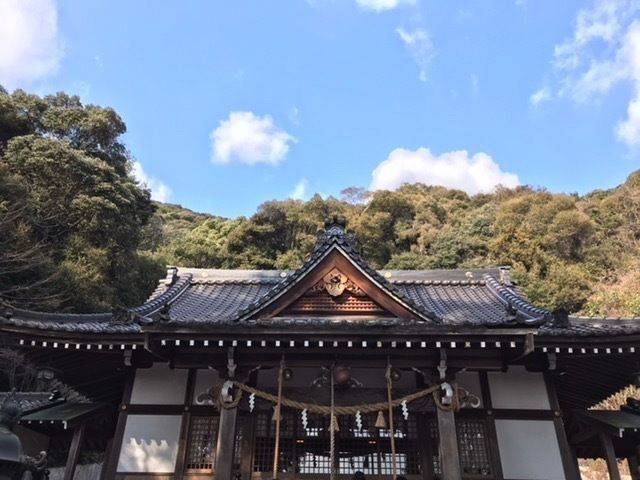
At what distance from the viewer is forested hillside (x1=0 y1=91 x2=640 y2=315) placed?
22594 millimetres

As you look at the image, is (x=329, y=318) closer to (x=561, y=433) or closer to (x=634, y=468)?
(x=561, y=433)

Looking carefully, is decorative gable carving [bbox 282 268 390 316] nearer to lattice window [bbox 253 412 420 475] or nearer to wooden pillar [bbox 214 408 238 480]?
lattice window [bbox 253 412 420 475]

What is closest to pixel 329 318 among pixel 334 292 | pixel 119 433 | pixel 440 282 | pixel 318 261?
pixel 334 292

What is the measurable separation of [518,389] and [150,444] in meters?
6.79

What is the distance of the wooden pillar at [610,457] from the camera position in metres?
8.10

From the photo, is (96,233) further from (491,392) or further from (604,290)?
(604,290)

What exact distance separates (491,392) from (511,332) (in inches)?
75.5

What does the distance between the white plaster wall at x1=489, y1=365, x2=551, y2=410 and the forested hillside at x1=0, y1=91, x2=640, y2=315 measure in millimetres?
5202

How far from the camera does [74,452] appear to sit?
8.64 meters

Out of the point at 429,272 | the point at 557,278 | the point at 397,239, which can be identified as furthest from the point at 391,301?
the point at 397,239

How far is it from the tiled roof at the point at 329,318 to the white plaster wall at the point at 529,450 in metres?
1.88

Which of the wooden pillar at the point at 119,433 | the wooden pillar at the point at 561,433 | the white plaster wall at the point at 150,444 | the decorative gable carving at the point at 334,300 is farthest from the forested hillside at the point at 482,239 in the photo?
the wooden pillar at the point at 119,433

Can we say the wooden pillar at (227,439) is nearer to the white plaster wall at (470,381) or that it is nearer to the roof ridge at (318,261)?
the roof ridge at (318,261)

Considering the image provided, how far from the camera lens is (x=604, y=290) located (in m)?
32.2
